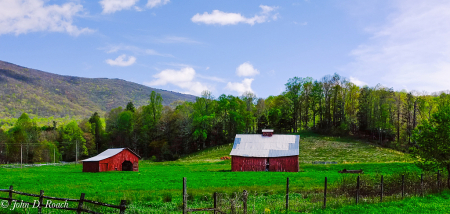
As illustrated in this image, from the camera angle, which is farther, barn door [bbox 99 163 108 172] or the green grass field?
barn door [bbox 99 163 108 172]

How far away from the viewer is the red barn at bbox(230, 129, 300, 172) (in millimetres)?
48688

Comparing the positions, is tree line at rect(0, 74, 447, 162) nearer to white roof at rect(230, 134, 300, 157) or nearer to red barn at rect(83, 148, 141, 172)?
red barn at rect(83, 148, 141, 172)

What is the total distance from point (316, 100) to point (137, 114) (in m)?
55.2

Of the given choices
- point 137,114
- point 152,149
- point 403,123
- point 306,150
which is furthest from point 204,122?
point 403,123

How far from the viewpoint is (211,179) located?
111 ft

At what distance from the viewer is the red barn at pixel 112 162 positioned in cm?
4981

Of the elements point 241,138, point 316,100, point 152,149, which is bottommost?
point 152,149

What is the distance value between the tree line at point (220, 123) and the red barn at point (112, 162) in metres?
31.8

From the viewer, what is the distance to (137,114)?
10544cm

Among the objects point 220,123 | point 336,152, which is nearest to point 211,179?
point 336,152

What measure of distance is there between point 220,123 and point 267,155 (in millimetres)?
49377

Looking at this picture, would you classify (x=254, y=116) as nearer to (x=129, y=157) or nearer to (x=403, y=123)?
(x=403, y=123)

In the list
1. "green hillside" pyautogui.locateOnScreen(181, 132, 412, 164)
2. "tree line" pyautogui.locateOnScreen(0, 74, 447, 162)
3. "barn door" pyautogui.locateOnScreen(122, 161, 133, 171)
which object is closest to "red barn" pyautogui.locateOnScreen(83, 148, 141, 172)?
"barn door" pyautogui.locateOnScreen(122, 161, 133, 171)

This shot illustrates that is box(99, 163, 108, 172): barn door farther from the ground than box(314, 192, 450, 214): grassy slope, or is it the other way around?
box(314, 192, 450, 214): grassy slope
